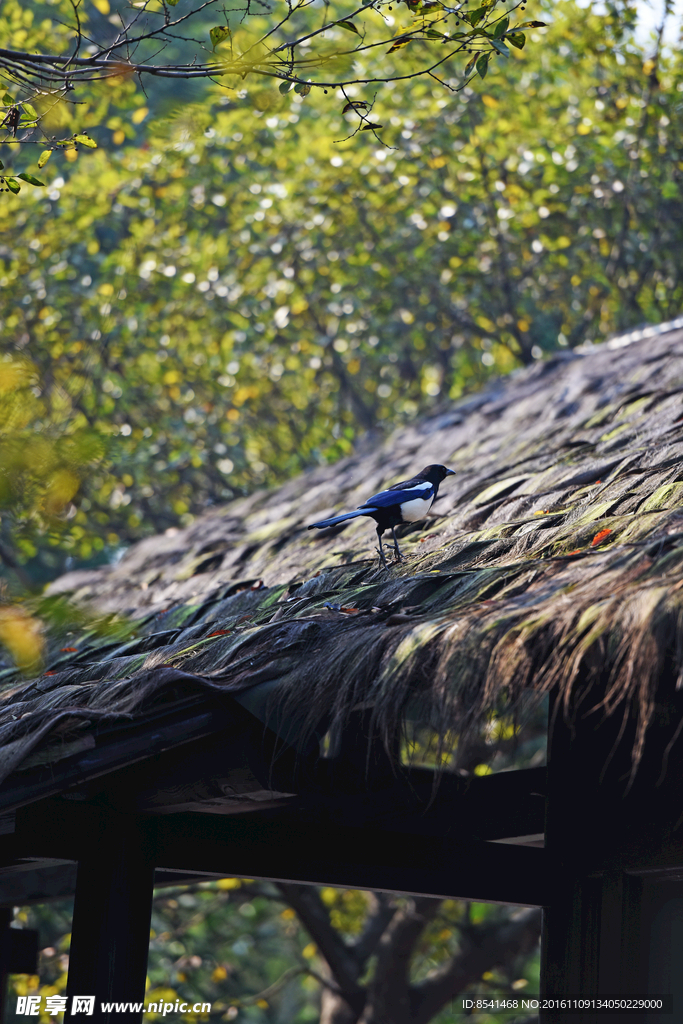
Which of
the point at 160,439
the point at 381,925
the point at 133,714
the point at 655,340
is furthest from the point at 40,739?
the point at 160,439

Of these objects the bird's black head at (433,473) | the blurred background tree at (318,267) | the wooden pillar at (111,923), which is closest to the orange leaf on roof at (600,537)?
the bird's black head at (433,473)

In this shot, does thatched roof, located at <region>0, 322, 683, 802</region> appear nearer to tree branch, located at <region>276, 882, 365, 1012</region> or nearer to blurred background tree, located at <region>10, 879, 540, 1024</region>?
tree branch, located at <region>276, 882, 365, 1012</region>

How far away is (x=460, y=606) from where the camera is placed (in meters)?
3.07

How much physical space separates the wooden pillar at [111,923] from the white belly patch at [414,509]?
1.70 m

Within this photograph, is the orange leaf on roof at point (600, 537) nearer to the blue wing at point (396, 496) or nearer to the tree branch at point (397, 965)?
the blue wing at point (396, 496)

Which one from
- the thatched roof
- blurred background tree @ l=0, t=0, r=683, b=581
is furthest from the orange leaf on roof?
blurred background tree @ l=0, t=0, r=683, b=581

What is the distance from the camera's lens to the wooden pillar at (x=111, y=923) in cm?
324

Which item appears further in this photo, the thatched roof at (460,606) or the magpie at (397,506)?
the magpie at (397,506)

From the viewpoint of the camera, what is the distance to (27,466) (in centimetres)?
208

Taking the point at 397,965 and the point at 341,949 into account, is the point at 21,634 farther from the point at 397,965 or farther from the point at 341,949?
the point at 397,965

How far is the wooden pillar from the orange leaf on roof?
179 centimetres

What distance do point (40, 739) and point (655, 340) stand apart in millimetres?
5718

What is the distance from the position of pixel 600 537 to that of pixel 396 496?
4.01ft

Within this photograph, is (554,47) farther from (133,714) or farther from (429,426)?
(133,714)
